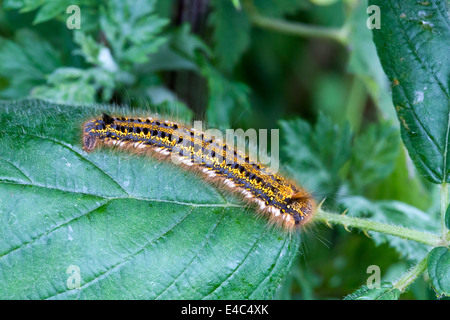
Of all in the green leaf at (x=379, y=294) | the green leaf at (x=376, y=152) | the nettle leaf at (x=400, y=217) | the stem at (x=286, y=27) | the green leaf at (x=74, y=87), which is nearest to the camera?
the green leaf at (x=379, y=294)

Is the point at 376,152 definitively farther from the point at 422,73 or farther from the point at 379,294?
the point at 379,294

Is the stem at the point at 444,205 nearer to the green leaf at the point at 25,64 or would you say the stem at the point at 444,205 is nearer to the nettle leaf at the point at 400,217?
the nettle leaf at the point at 400,217

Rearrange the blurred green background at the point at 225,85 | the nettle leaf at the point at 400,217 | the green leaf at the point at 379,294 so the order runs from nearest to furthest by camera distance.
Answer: the green leaf at the point at 379,294 → the nettle leaf at the point at 400,217 → the blurred green background at the point at 225,85

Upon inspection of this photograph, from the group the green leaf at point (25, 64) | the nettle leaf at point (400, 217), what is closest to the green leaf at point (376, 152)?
the nettle leaf at point (400, 217)

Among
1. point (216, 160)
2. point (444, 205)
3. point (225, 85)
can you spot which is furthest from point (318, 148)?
point (444, 205)

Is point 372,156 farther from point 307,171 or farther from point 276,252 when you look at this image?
point 276,252
